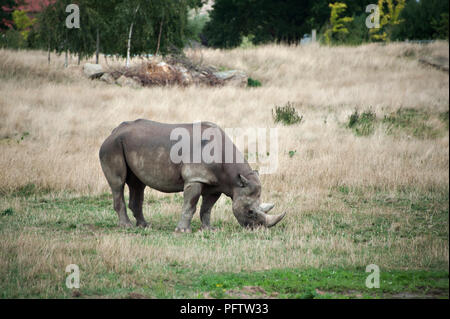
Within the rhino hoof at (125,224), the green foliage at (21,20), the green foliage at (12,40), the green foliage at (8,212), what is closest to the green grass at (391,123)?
the rhino hoof at (125,224)

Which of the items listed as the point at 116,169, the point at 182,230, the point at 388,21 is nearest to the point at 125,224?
the point at 116,169

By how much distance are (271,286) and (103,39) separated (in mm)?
29771

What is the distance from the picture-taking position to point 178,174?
1021 cm

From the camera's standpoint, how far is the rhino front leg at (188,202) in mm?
9969

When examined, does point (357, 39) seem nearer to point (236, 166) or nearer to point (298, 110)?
point (298, 110)

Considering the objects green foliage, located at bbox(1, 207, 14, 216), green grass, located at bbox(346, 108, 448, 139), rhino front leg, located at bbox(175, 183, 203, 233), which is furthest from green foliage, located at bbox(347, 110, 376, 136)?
green foliage, located at bbox(1, 207, 14, 216)

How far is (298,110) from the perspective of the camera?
2383 centimetres

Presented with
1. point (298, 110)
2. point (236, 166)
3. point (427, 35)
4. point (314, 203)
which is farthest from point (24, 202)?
point (427, 35)

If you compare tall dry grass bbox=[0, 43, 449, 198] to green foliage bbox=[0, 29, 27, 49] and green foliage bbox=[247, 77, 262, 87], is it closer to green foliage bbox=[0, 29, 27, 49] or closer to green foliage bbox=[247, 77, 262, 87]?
green foliage bbox=[247, 77, 262, 87]

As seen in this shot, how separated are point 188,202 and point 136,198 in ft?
4.66

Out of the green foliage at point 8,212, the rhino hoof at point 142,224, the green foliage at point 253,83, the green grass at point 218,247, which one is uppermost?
the green foliage at point 253,83

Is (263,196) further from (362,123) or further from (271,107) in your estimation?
(271,107)

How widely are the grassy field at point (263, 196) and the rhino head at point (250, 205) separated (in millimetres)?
217

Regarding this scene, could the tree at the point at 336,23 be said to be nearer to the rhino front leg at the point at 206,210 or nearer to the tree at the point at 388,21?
the tree at the point at 388,21
